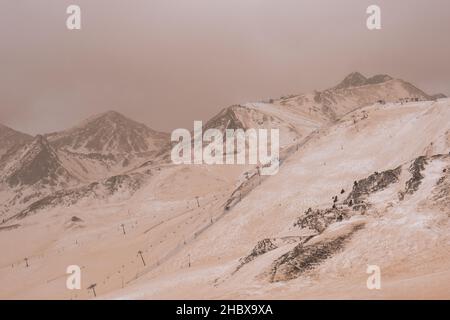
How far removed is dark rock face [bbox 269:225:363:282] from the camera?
2622 cm

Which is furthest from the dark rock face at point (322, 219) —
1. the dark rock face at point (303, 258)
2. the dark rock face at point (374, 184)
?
the dark rock face at point (303, 258)

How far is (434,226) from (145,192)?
156 meters

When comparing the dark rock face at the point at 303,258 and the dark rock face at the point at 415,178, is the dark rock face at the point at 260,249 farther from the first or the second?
the dark rock face at the point at 415,178

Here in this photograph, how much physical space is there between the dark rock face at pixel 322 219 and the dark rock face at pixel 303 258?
6.16 metres

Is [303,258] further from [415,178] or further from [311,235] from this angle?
[415,178]

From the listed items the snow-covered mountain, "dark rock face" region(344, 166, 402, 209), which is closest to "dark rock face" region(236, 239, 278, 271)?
the snow-covered mountain

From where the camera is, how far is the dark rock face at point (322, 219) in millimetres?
36394

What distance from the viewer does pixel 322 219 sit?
40719 millimetres

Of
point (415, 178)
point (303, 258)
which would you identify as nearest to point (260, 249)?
point (303, 258)

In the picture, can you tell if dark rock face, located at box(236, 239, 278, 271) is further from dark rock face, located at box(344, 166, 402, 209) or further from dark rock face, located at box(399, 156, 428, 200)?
dark rock face, located at box(399, 156, 428, 200)

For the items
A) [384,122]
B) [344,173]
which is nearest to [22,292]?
[344,173]

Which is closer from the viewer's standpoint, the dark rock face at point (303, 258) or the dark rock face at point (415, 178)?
the dark rock face at point (303, 258)

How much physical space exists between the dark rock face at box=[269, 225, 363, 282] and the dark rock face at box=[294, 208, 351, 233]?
6.16m
